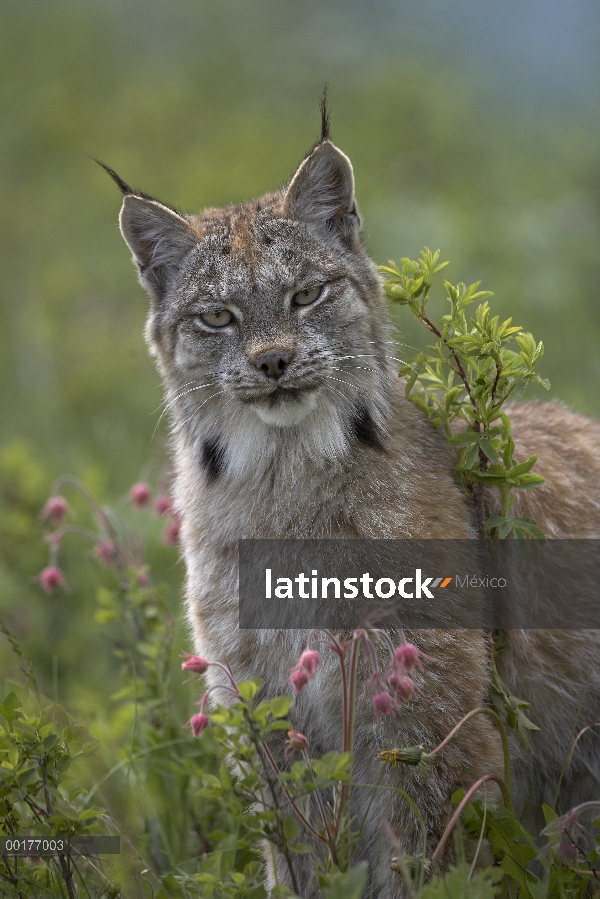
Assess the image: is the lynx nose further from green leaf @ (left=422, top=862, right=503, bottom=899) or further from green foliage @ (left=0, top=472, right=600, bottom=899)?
green leaf @ (left=422, top=862, right=503, bottom=899)

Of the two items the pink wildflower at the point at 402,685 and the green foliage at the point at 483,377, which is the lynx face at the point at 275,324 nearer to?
the green foliage at the point at 483,377

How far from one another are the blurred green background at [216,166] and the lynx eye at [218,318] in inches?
89.3

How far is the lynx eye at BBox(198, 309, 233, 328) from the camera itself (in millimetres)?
4211

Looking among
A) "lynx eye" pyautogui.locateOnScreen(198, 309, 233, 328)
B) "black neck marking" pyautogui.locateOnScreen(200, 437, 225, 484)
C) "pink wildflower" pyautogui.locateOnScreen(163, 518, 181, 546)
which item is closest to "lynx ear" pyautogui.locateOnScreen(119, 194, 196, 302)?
"lynx eye" pyautogui.locateOnScreen(198, 309, 233, 328)

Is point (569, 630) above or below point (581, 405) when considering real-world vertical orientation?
below

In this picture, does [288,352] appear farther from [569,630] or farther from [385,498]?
[569,630]

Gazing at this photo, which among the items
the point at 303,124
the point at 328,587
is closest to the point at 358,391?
the point at 328,587

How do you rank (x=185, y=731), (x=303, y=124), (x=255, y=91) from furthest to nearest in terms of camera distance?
(x=255, y=91), (x=303, y=124), (x=185, y=731)

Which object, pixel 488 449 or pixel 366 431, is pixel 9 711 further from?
pixel 488 449

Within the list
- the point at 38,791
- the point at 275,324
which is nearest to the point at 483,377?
the point at 275,324

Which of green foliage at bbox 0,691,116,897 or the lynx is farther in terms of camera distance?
the lynx

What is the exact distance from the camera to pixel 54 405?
940 cm

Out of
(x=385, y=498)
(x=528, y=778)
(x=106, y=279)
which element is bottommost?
(x=528, y=778)

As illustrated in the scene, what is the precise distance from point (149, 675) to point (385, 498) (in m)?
1.81
